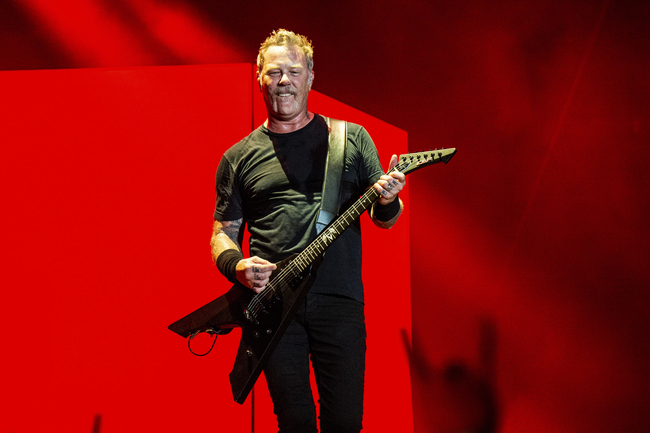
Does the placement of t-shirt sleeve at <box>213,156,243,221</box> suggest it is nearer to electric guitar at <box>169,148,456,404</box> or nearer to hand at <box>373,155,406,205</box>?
electric guitar at <box>169,148,456,404</box>

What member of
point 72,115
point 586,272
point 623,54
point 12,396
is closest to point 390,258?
point 586,272

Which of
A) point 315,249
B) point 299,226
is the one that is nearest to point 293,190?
point 299,226

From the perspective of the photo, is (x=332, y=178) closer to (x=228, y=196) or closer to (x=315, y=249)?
(x=315, y=249)

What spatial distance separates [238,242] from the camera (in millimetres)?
2062

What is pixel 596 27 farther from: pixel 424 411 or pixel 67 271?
pixel 67 271

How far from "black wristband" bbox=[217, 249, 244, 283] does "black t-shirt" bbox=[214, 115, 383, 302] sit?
0.07 metres

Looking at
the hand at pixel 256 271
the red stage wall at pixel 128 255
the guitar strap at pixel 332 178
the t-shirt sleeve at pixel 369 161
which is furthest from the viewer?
the red stage wall at pixel 128 255

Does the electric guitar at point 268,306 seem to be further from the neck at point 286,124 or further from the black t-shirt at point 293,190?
the neck at point 286,124

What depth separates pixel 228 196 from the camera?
2031 mm

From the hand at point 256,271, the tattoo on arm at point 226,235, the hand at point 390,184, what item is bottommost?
the hand at point 256,271

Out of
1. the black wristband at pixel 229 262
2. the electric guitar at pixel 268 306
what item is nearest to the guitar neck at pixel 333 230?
the electric guitar at pixel 268 306

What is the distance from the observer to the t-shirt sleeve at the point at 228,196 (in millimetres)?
2029

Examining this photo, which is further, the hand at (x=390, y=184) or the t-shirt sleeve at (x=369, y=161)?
the t-shirt sleeve at (x=369, y=161)

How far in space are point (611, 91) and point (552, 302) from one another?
1208mm
